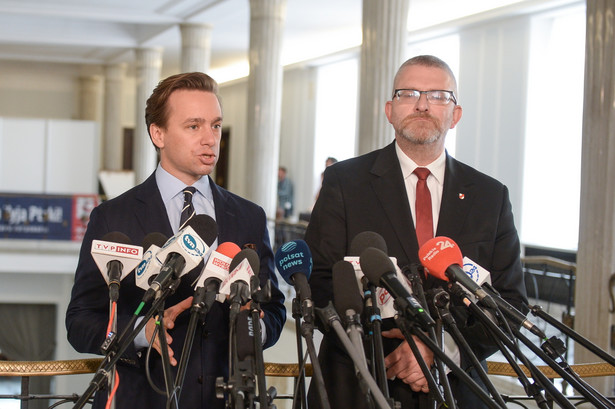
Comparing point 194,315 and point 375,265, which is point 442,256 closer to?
point 375,265

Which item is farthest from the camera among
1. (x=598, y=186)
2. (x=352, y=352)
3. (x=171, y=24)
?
(x=171, y=24)

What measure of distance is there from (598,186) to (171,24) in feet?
41.8

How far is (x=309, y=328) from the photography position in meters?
1.51

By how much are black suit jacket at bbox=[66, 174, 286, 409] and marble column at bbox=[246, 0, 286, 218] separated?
9920 millimetres

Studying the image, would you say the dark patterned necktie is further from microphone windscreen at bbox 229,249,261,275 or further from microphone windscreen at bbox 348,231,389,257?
microphone windscreen at bbox 348,231,389,257

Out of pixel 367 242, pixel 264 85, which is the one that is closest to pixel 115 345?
pixel 367 242

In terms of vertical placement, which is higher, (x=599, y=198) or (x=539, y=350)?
(x=599, y=198)

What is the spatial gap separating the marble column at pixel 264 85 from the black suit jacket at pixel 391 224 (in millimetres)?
9854

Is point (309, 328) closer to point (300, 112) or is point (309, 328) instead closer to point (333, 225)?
point (333, 225)

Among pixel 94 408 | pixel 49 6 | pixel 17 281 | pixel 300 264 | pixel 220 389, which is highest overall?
pixel 49 6

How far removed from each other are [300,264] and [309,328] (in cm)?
A: 26

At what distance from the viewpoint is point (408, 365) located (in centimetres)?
200

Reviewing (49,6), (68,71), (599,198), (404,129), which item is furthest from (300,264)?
(68,71)

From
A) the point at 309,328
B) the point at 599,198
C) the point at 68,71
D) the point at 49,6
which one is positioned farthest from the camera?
the point at 68,71
